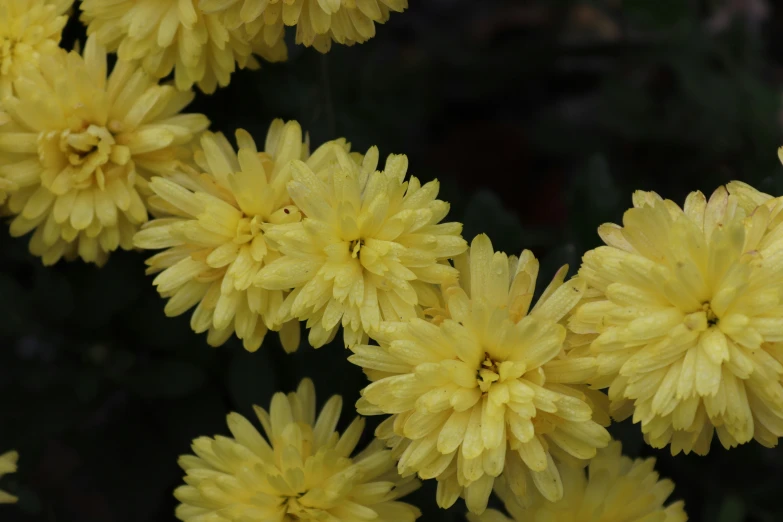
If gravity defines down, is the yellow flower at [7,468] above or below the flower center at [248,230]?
below

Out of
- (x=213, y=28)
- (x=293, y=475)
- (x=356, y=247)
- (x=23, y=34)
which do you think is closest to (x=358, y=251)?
(x=356, y=247)

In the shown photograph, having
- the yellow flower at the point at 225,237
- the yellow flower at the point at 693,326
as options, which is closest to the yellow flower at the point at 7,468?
the yellow flower at the point at 225,237

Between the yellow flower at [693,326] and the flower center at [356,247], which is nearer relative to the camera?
the yellow flower at [693,326]

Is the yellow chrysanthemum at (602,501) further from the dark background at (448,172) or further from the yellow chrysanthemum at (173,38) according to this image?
the yellow chrysanthemum at (173,38)

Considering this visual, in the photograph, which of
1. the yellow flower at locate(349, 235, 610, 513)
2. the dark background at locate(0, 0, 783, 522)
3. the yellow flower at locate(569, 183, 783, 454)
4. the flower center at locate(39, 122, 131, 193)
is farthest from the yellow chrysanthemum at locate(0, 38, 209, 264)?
the yellow flower at locate(569, 183, 783, 454)

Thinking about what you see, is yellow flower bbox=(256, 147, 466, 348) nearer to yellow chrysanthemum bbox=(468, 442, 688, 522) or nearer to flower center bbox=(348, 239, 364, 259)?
flower center bbox=(348, 239, 364, 259)

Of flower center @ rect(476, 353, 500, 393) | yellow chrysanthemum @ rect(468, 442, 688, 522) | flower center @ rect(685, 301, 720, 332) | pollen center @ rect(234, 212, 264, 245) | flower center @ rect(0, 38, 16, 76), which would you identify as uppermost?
flower center @ rect(0, 38, 16, 76)

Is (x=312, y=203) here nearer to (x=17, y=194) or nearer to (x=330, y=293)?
(x=330, y=293)
